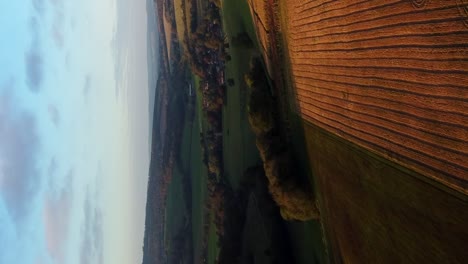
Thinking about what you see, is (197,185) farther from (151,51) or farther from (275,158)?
(151,51)

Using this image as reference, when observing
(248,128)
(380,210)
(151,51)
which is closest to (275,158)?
(248,128)

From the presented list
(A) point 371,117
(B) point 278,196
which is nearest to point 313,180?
(B) point 278,196

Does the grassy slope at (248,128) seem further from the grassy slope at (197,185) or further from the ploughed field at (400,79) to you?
the grassy slope at (197,185)

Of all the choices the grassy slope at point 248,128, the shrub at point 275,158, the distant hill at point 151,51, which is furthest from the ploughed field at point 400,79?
the distant hill at point 151,51

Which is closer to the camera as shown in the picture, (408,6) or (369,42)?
(408,6)

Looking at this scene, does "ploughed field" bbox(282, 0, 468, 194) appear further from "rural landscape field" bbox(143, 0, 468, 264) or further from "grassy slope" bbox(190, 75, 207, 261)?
"grassy slope" bbox(190, 75, 207, 261)

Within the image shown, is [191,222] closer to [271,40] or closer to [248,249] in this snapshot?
[248,249]

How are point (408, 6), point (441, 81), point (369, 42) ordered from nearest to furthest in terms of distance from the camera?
point (441, 81), point (408, 6), point (369, 42)
